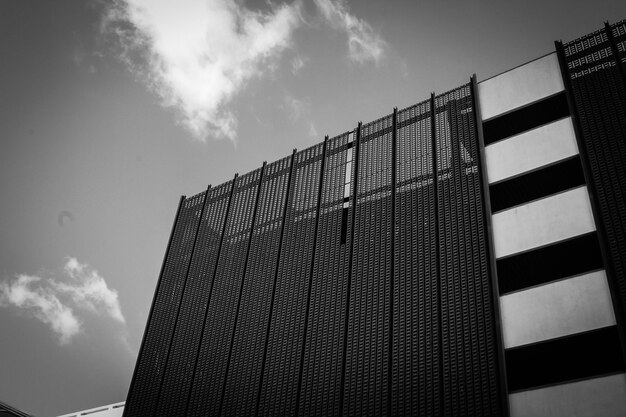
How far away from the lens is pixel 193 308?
13477 millimetres

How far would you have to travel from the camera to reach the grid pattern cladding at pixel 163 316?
1270 centimetres

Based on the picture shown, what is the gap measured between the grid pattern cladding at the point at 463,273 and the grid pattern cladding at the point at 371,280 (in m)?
1.13

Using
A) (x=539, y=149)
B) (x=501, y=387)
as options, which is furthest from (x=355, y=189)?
(x=501, y=387)

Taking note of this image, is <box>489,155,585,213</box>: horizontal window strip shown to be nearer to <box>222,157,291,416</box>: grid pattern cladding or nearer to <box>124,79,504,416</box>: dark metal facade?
<box>124,79,504,416</box>: dark metal facade

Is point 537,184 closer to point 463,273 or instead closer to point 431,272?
point 463,273

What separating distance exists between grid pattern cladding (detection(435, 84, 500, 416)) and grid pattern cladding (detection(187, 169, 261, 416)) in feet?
16.4

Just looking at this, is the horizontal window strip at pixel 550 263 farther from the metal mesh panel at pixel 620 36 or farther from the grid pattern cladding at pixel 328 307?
the metal mesh panel at pixel 620 36

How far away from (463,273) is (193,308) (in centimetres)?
675

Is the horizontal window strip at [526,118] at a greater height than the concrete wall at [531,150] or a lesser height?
greater

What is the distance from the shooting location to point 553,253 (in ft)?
30.8

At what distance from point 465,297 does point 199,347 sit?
20.5 feet

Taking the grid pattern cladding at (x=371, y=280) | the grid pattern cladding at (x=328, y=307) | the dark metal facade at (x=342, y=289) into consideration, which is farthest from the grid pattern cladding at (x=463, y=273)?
the grid pattern cladding at (x=328, y=307)

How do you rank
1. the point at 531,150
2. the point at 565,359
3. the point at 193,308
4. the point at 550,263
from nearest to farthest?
1. the point at 565,359
2. the point at 550,263
3. the point at 531,150
4. the point at 193,308

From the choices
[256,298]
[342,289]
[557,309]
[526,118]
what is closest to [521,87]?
[526,118]
